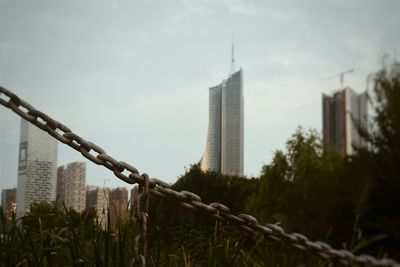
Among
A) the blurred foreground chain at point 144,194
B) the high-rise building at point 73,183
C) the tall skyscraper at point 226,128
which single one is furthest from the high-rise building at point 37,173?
the tall skyscraper at point 226,128

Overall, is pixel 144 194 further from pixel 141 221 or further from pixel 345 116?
pixel 345 116

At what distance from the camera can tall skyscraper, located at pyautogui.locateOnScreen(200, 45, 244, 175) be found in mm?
10695

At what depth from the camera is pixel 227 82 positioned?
1316cm

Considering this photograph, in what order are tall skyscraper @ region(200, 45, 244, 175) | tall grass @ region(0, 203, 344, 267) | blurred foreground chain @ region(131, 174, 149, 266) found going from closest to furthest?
blurred foreground chain @ region(131, 174, 149, 266) → tall grass @ region(0, 203, 344, 267) → tall skyscraper @ region(200, 45, 244, 175)

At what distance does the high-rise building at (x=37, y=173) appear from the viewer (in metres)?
5.04

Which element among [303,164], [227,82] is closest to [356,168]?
[303,164]

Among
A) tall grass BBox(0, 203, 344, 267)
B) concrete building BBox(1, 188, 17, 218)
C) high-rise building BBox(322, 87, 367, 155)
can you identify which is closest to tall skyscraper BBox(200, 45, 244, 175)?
high-rise building BBox(322, 87, 367, 155)

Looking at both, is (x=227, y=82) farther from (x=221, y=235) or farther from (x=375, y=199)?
(x=221, y=235)

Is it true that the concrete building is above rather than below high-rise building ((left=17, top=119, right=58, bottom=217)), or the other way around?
below

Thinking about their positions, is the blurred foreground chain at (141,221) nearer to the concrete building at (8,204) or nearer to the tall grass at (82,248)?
the tall grass at (82,248)

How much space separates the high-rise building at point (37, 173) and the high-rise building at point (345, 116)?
741 cm

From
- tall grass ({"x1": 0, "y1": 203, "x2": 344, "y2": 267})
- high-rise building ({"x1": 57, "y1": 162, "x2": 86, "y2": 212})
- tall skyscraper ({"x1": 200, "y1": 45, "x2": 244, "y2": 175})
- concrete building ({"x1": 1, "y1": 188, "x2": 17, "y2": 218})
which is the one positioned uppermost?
tall skyscraper ({"x1": 200, "y1": 45, "x2": 244, "y2": 175})

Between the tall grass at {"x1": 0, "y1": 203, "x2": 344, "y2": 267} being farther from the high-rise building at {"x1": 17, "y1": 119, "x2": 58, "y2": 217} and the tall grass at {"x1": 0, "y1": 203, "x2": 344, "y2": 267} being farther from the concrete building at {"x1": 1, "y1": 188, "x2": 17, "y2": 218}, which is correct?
the high-rise building at {"x1": 17, "y1": 119, "x2": 58, "y2": 217}

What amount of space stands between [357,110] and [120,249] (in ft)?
36.2
